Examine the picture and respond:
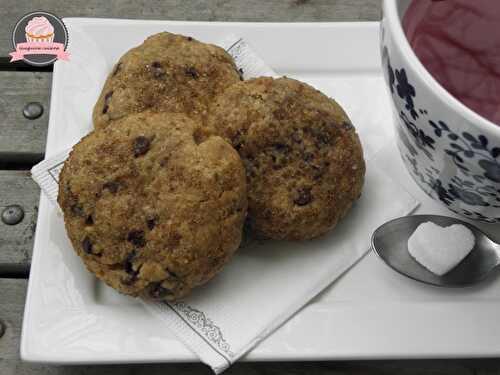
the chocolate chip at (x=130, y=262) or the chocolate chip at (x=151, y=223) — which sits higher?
the chocolate chip at (x=151, y=223)

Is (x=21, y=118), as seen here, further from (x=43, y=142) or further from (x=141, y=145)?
(x=141, y=145)

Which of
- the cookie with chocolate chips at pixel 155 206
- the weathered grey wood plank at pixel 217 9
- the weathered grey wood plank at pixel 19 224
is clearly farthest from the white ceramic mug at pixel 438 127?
the weathered grey wood plank at pixel 19 224

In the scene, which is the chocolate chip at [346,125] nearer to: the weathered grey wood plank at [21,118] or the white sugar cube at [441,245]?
the white sugar cube at [441,245]

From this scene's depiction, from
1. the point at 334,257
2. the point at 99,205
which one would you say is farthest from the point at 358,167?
the point at 99,205

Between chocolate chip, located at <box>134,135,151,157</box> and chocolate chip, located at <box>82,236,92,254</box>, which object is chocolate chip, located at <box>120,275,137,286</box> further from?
chocolate chip, located at <box>134,135,151,157</box>

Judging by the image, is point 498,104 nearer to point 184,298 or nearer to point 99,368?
point 184,298

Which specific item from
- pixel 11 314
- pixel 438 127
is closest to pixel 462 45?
pixel 438 127

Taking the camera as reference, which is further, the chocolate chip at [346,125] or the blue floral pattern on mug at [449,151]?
the chocolate chip at [346,125]
